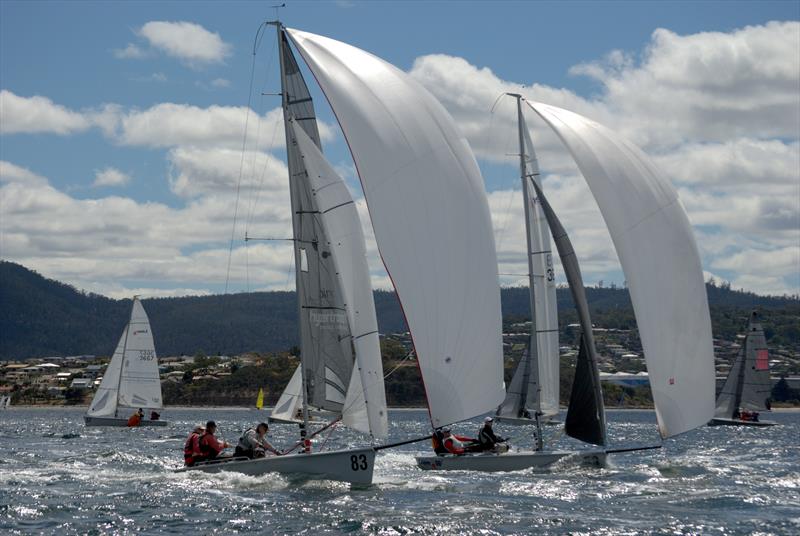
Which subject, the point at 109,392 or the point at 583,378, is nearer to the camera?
the point at 583,378

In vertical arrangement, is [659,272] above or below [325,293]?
above

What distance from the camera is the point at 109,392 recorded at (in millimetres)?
59281

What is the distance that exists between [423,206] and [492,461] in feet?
24.6

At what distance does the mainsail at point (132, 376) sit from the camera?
58.3 meters

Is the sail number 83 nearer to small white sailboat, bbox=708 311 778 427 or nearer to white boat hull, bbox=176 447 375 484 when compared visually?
white boat hull, bbox=176 447 375 484

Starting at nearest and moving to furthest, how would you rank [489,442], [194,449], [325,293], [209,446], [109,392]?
[325,293]
[209,446]
[194,449]
[489,442]
[109,392]

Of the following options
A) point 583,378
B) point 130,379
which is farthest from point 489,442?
Answer: point 130,379

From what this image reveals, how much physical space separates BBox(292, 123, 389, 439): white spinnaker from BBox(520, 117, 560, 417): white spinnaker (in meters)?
7.44

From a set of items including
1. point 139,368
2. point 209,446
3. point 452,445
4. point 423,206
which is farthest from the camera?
point 139,368

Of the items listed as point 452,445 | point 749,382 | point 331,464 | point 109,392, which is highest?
point 749,382

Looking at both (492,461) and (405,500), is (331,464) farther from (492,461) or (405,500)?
(492,461)

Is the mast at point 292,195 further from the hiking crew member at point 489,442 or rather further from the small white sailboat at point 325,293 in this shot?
the hiking crew member at point 489,442

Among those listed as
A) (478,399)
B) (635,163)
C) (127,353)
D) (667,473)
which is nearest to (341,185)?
(478,399)

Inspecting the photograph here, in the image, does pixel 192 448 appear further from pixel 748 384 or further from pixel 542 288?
pixel 748 384
